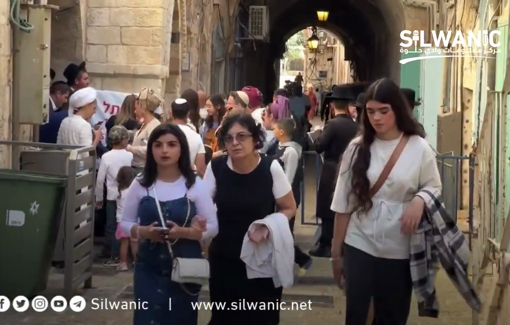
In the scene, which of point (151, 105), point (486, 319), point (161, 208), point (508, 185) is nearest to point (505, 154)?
point (508, 185)

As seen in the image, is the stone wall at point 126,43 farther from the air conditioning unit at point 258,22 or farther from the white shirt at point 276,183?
the air conditioning unit at point 258,22

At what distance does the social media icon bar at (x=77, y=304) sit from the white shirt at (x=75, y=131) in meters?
1.79

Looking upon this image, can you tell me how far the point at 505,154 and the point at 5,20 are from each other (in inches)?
164

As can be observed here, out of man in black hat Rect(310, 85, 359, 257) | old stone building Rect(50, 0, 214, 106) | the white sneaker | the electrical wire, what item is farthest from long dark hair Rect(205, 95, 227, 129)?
old stone building Rect(50, 0, 214, 106)

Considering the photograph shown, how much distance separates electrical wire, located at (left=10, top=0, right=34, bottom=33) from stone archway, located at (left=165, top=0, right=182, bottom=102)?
608 centimetres

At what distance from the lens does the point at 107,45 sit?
1220cm

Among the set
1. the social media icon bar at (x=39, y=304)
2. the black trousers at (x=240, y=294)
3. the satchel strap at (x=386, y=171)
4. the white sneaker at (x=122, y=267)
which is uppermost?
the satchel strap at (x=386, y=171)

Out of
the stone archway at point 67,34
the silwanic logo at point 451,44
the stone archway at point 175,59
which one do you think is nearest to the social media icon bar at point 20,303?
the silwanic logo at point 451,44

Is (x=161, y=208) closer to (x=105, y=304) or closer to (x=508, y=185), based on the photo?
(x=105, y=304)

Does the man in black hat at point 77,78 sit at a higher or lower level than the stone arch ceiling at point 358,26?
lower

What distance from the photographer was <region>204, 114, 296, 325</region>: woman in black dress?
15.1ft

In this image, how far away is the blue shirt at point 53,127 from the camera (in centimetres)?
870

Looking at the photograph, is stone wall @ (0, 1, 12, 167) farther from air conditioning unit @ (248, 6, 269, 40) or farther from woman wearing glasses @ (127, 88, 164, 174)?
air conditioning unit @ (248, 6, 269, 40)

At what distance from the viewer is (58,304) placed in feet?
21.7
